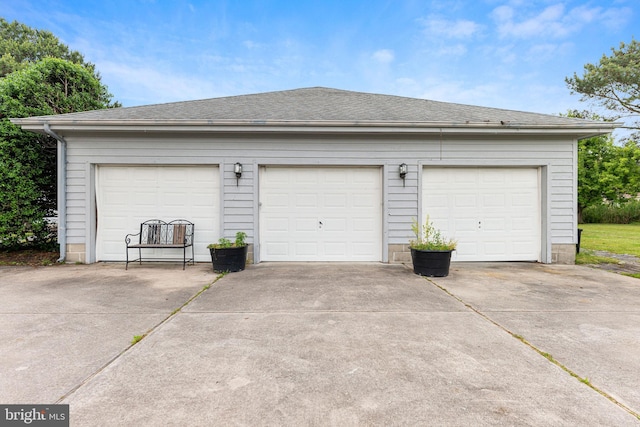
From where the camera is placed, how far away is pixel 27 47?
19.3 meters

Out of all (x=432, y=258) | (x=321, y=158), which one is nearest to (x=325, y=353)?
(x=432, y=258)

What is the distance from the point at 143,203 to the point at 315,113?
3.92 m

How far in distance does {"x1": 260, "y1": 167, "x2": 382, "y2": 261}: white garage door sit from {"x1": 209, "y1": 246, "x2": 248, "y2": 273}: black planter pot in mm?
Answer: 811

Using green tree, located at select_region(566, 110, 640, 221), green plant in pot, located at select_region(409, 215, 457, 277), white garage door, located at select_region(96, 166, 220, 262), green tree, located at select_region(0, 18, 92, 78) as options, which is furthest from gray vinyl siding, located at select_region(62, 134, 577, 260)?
green tree, located at select_region(566, 110, 640, 221)

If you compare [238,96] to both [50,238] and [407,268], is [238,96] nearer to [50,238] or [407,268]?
[50,238]

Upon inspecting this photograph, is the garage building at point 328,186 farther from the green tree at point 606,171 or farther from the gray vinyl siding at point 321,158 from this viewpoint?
the green tree at point 606,171

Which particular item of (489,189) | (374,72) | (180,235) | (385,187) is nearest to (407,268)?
(385,187)

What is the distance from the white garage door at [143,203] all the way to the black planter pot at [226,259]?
0.95 metres

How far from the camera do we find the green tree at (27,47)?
18.8 meters

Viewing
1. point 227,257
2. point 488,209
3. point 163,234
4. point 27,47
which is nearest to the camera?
point 227,257

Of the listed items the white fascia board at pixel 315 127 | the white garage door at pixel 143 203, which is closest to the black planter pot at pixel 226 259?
the white garage door at pixel 143 203

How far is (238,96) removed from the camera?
7.32 m

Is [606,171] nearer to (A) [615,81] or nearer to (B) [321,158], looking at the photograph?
(A) [615,81]

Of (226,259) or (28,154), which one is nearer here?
(226,259)
